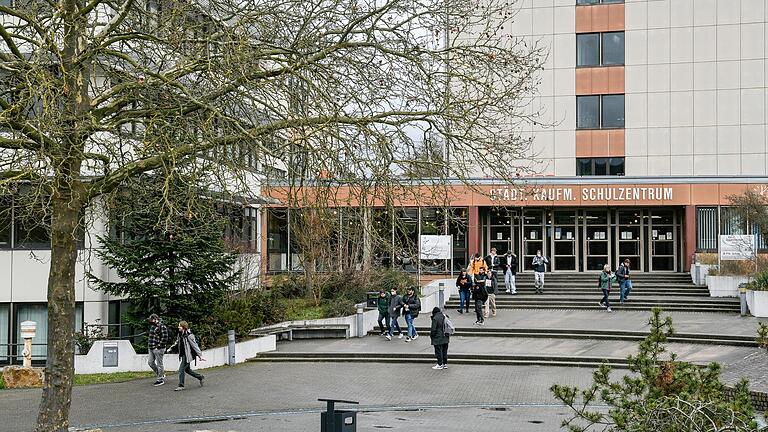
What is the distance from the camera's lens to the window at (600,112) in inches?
1722

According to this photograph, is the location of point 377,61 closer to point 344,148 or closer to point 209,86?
point 344,148

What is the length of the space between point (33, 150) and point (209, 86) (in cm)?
280

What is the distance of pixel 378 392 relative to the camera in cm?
1956

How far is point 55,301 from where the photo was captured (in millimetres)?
13258

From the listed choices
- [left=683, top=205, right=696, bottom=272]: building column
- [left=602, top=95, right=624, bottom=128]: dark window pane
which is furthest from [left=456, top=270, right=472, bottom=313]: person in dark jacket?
[left=602, top=95, right=624, bottom=128]: dark window pane

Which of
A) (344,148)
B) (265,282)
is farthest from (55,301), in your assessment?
(265,282)

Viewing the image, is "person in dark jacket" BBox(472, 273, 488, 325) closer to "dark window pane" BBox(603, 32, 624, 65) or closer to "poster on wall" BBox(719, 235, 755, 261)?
"poster on wall" BBox(719, 235, 755, 261)

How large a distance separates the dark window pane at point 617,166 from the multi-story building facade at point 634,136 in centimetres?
5

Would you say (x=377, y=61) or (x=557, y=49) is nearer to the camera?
(x=377, y=61)

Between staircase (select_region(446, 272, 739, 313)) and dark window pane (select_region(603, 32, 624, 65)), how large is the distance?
10.4 metres

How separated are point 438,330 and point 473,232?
69.5 ft

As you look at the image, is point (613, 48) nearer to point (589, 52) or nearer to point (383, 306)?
point (589, 52)

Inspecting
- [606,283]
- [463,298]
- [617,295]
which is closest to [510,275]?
[617,295]

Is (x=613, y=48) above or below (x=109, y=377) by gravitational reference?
above
